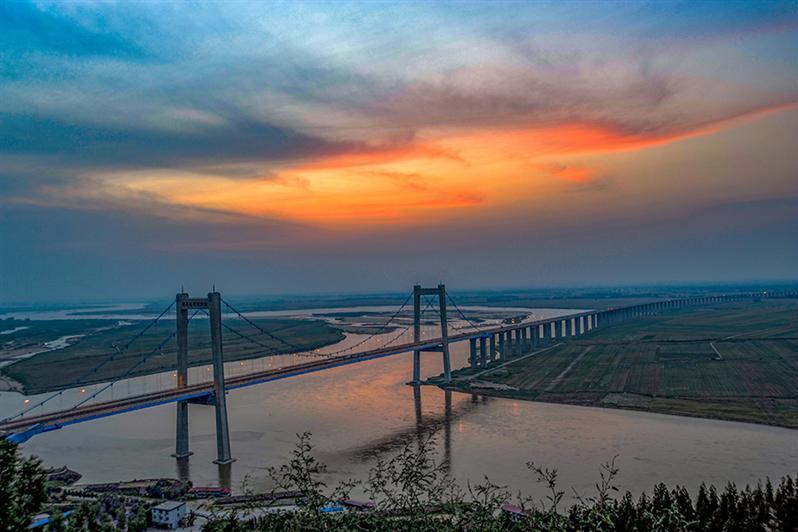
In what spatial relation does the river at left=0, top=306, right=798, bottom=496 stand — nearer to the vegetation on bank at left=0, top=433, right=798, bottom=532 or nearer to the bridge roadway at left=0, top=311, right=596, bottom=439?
the bridge roadway at left=0, top=311, right=596, bottom=439

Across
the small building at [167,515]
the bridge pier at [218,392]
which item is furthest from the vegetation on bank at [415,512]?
the bridge pier at [218,392]

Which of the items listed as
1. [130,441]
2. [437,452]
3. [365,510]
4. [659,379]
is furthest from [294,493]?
[659,379]

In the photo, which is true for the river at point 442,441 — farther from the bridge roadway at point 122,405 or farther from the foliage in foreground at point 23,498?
the foliage in foreground at point 23,498

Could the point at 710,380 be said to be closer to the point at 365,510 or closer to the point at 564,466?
the point at 564,466

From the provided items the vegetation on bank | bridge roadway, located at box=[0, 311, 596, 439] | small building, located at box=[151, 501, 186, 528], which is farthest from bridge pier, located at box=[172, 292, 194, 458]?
small building, located at box=[151, 501, 186, 528]

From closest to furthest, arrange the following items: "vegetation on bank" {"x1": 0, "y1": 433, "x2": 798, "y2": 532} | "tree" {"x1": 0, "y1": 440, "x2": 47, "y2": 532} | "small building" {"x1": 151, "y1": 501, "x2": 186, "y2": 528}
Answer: "vegetation on bank" {"x1": 0, "y1": 433, "x2": 798, "y2": 532}, "tree" {"x1": 0, "y1": 440, "x2": 47, "y2": 532}, "small building" {"x1": 151, "y1": 501, "x2": 186, "y2": 528}

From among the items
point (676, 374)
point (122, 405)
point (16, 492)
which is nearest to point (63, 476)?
point (122, 405)
